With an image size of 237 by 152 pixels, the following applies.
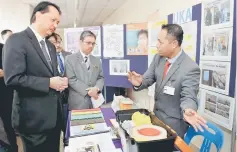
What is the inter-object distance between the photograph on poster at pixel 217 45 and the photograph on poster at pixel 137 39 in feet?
4.30

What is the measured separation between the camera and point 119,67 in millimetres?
3461

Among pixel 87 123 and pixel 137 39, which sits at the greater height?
pixel 137 39

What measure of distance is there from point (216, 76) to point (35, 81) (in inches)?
59.7

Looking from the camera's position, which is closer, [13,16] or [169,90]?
[169,90]

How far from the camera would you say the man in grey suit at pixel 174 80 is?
142cm

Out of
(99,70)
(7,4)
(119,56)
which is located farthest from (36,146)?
(7,4)

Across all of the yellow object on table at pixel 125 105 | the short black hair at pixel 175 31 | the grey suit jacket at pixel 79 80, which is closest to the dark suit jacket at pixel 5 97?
the grey suit jacket at pixel 79 80

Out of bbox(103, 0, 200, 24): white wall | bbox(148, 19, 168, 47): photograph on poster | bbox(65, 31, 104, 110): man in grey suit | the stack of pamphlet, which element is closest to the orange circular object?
the stack of pamphlet

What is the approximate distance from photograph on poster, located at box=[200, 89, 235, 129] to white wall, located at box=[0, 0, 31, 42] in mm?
4993

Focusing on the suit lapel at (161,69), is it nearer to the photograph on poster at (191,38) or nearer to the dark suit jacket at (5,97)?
the photograph on poster at (191,38)

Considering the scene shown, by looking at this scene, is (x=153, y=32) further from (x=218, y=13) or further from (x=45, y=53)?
(x=45, y=53)

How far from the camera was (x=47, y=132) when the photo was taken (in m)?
1.46

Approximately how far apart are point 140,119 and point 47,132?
0.78 meters

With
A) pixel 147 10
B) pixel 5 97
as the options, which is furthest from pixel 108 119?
pixel 147 10
